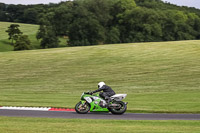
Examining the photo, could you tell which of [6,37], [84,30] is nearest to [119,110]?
[84,30]

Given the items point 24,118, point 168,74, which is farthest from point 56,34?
point 24,118

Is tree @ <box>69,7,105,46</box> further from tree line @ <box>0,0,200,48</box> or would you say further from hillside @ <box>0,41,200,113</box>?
hillside @ <box>0,41,200,113</box>

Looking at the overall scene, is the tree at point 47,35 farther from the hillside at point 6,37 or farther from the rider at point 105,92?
the rider at point 105,92

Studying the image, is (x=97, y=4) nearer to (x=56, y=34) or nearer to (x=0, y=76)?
(x=56, y=34)

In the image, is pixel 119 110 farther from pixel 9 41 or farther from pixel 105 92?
pixel 9 41

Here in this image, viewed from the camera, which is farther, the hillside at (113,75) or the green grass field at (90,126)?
the hillside at (113,75)

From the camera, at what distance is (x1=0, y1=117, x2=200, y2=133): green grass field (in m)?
11.8

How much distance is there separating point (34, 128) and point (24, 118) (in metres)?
2.96

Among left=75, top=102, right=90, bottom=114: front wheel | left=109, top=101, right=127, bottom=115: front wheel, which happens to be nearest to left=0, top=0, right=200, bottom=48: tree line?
left=75, top=102, right=90, bottom=114: front wheel

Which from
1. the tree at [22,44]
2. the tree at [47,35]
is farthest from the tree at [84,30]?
the tree at [22,44]

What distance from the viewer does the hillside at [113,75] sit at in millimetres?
23562

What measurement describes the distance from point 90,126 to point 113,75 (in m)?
24.5

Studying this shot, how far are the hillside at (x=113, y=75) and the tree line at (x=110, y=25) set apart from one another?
3017 centimetres

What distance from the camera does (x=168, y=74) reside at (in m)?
36.8
